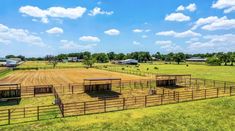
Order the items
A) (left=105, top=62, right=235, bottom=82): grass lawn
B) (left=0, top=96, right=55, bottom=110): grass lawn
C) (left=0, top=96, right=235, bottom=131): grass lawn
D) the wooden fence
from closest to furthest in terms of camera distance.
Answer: (left=0, top=96, right=235, bottom=131): grass lawn, the wooden fence, (left=0, top=96, right=55, bottom=110): grass lawn, (left=105, top=62, right=235, bottom=82): grass lawn

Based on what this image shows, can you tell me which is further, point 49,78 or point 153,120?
point 49,78

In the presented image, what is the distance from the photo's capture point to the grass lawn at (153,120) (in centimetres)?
1617

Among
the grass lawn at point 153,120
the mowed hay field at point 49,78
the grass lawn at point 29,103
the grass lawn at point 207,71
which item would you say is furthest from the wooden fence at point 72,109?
the grass lawn at point 207,71

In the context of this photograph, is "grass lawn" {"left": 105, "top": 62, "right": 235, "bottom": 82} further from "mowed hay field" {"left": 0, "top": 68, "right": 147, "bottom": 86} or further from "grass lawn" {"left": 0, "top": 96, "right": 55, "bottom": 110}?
"grass lawn" {"left": 0, "top": 96, "right": 55, "bottom": 110}

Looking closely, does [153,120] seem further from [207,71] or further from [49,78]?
[207,71]

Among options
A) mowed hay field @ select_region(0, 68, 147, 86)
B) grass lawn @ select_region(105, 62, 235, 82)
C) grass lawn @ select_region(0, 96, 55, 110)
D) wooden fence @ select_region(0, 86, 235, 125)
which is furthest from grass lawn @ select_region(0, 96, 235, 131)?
grass lawn @ select_region(105, 62, 235, 82)

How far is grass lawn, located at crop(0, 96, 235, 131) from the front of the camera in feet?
53.1

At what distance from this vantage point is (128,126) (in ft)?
53.9

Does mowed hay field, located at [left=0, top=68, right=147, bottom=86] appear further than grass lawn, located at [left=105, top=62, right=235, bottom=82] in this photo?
No

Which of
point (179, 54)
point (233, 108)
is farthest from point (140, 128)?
point (179, 54)

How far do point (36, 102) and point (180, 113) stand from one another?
50.6 ft

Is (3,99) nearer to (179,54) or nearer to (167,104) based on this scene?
(167,104)

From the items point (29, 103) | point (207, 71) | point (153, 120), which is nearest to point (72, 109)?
point (29, 103)

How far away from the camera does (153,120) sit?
1784cm
